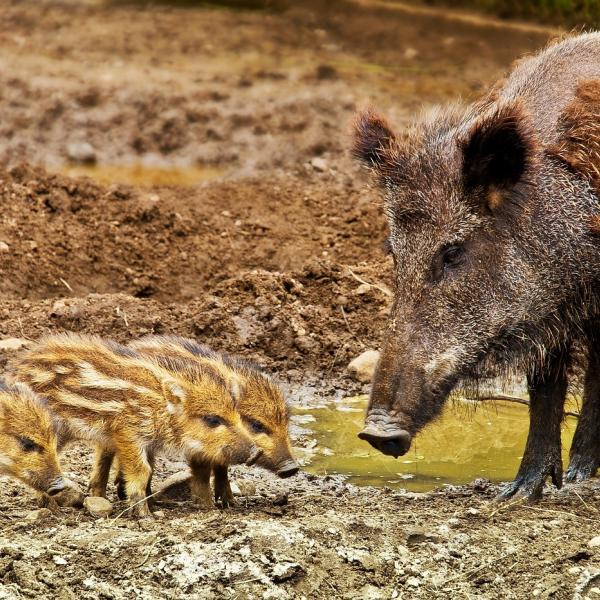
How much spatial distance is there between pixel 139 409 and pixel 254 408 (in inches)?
20.7

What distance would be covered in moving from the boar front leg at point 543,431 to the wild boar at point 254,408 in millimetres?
1158

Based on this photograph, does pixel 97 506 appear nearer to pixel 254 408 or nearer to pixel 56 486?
pixel 56 486

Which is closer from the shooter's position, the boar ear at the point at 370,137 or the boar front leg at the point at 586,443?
the boar ear at the point at 370,137

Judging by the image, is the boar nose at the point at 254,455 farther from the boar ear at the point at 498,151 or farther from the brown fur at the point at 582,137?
the brown fur at the point at 582,137

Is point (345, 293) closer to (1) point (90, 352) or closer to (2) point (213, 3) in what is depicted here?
(1) point (90, 352)

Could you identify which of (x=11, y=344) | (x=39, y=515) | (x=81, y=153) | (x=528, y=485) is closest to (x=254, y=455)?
(x=39, y=515)

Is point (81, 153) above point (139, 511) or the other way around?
above

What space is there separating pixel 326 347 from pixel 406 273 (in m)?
2.62

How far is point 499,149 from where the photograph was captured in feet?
18.6

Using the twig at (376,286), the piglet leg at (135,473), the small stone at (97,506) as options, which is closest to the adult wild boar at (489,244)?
the piglet leg at (135,473)

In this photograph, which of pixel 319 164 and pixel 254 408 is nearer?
pixel 254 408

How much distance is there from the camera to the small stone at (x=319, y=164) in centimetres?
1192

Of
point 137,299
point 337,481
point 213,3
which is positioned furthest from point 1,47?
point 337,481

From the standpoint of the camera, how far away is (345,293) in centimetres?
870
